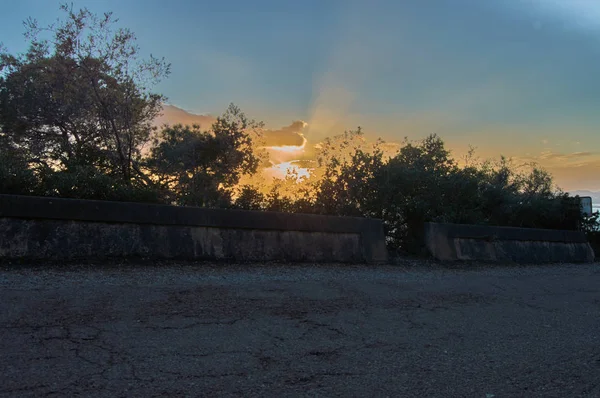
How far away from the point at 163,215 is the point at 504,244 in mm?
8591

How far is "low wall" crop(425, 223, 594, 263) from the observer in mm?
10367

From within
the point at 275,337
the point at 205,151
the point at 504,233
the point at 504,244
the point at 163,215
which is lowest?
the point at 275,337

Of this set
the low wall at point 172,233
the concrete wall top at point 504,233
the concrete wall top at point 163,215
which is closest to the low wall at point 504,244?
the concrete wall top at point 504,233

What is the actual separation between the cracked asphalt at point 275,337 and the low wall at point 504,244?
3194 mm

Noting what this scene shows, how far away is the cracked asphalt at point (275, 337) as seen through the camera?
322 cm

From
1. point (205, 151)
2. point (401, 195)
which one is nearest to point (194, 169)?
point (205, 151)

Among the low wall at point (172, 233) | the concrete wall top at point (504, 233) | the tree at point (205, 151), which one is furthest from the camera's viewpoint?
the tree at point (205, 151)

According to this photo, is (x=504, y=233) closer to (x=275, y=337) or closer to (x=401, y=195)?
(x=401, y=195)

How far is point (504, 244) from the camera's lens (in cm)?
1157

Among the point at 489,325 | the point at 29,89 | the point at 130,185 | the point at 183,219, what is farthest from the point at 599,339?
the point at 29,89

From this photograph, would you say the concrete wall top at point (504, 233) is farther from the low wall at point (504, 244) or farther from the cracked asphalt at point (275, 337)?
the cracked asphalt at point (275, 337)

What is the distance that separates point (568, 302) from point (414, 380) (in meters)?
4.80

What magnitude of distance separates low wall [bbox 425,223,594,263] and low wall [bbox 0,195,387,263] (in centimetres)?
173

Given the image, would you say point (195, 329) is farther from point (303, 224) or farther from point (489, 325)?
point (303, 224)
